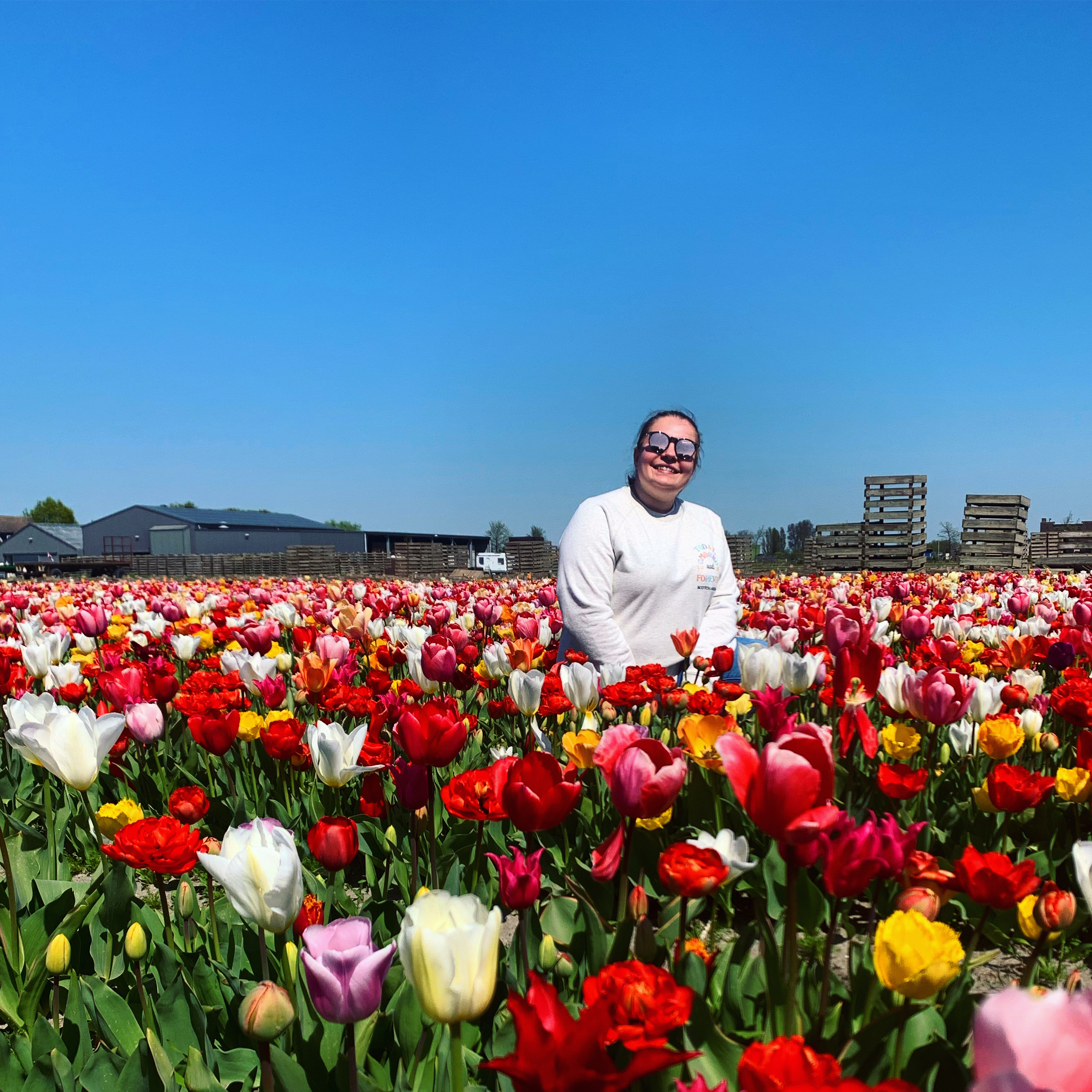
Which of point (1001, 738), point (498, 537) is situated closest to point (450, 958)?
point (1001, 738)

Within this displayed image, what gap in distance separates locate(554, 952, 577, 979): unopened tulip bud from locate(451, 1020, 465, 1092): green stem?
1.66 ft

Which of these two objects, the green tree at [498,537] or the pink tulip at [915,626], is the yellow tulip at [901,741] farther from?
the green tree at [498,537]

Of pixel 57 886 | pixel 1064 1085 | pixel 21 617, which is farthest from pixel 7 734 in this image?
pixel 21 617

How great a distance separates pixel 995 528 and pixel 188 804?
2455cm

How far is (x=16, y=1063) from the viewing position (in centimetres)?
162

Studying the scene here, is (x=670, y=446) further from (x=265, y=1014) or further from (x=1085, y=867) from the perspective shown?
(x=265, y=1014)

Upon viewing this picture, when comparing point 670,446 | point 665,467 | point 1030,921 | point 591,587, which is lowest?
point 1030,921

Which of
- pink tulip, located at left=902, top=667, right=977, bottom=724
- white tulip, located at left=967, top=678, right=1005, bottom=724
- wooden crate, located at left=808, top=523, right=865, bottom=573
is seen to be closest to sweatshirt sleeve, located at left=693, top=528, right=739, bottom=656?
white tulip, located at left=967, top=678, right=1005, bottom=724

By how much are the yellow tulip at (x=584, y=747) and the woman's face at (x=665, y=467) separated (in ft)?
9.07

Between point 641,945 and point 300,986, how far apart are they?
0.76 meters

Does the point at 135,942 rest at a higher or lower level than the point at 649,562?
lower

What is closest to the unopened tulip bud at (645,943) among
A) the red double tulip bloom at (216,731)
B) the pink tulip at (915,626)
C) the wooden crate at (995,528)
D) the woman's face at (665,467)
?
the red double tulip bloom at (216,731)

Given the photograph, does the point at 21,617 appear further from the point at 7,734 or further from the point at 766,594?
the point at 766,594

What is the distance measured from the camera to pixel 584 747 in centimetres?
247
